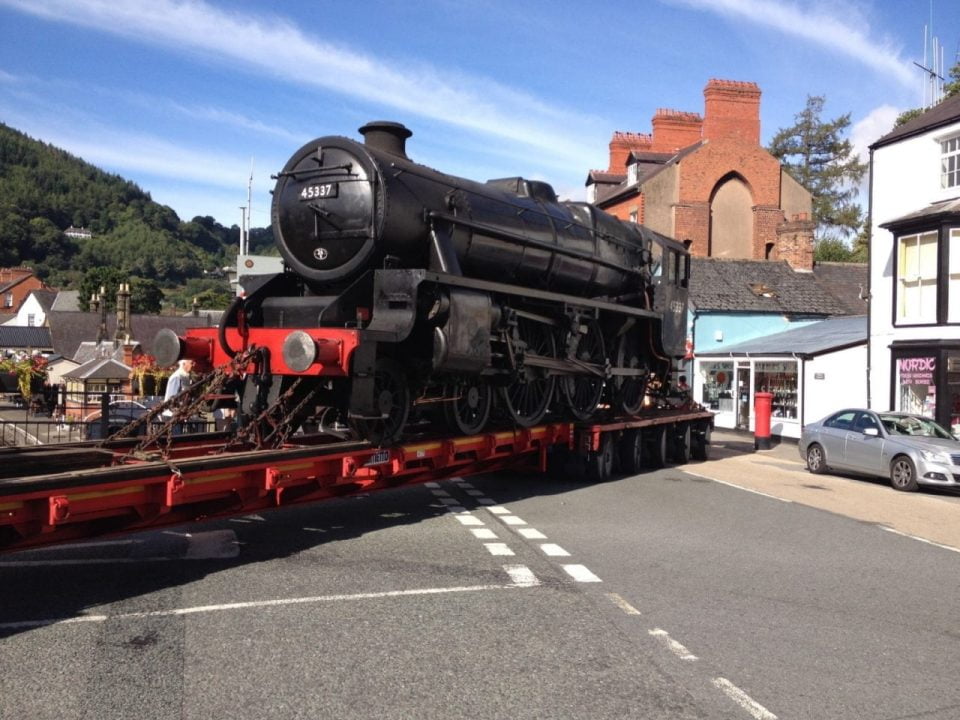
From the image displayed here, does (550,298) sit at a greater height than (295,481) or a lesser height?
greater

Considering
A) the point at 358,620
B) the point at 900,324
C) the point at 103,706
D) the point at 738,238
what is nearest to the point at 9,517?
the point at 103,706

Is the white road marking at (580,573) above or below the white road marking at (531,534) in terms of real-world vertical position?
below

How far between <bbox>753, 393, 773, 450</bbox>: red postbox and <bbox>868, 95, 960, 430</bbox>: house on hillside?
2449 millimetres

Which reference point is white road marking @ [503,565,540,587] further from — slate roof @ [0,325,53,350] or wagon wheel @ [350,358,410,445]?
slate roof @ [0,325,53,350]

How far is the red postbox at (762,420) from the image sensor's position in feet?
72.3

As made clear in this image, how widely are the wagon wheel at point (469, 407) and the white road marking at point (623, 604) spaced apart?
410cm

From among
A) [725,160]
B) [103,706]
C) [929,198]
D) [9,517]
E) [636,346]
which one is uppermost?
[725,160]

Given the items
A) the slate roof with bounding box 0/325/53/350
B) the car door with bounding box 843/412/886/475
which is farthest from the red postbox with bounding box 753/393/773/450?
the slate roof with bounding box 0/325/53/350

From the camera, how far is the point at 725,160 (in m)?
36.8

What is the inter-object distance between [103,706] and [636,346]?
40.8ft

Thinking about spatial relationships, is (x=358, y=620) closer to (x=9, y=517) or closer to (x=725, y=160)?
(x=9, y=517)

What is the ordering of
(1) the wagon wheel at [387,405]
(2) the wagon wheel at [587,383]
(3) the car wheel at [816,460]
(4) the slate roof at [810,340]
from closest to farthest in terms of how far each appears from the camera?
(1) the wagon wheel at [387,405] → (2) the wagon wheel at [587,383] → (3) the car wheel at [816,460] → (4) the slate roof at [810,340]

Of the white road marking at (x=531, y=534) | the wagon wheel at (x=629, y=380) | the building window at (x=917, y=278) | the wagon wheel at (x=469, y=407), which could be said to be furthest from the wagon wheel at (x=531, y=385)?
the building window at (x=917, y=278)

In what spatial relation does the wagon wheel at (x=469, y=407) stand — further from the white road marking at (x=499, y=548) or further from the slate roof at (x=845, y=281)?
the slate roof at (x=845, y=281)
